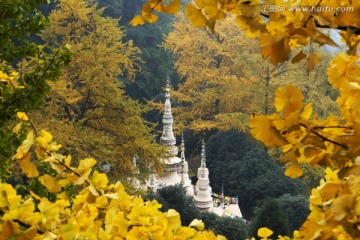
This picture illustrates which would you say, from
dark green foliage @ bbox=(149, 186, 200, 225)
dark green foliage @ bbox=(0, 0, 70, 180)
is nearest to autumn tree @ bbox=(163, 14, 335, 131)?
dark green foliage @ bbox=(149, 186, 200, 225)

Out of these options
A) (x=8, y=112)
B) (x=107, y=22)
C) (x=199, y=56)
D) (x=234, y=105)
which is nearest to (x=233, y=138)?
(x=234, y=105)

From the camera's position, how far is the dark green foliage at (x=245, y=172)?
39.6 feet

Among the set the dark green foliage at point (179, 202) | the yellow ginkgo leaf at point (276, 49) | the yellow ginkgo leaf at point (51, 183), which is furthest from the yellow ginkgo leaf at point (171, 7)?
the dark green foliage at point (179, 202)

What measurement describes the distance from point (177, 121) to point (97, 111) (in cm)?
778

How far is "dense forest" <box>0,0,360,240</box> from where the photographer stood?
987mm

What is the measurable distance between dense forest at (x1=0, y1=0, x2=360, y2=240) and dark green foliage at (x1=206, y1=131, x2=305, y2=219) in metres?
0.04

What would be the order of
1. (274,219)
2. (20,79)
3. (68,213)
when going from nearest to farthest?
(68,213)
(20,79)
(274,219)

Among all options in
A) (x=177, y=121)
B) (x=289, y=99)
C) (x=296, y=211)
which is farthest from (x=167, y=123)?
(x=289, y=99)

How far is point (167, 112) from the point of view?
1279cm

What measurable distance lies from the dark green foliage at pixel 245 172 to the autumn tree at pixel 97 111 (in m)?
3.92

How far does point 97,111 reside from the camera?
9.74 m

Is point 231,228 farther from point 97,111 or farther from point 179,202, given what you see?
point 97,111

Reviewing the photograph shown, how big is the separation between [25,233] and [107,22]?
34.2 ft

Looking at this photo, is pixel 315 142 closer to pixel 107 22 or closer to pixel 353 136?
pixel 353 136
